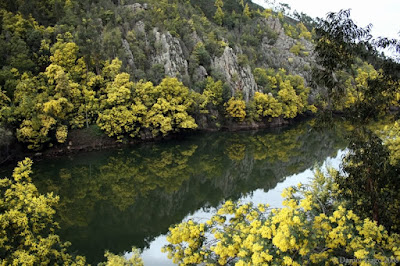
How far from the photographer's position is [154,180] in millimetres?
32062

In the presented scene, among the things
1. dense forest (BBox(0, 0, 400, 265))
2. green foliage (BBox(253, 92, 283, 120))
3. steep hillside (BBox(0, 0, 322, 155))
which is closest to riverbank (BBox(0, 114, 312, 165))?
dense forest (BBox(0, 0, 400, 265))

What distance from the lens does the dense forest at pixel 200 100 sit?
1001 cm

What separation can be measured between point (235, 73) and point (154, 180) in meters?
39.2

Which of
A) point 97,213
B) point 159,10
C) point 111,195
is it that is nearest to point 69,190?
point 111,195

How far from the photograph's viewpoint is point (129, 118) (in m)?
43.2

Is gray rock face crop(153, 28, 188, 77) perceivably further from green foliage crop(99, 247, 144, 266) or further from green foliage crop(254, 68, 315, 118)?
green foliage crop(99, 247, 144, 266)

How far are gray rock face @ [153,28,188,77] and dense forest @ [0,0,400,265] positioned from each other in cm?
26

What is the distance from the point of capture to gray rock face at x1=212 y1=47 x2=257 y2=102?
213ft

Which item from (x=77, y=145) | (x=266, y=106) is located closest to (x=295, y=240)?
(x=77, y=145)

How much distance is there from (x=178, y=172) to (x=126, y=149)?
36.4 feet

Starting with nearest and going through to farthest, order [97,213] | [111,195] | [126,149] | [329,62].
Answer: [329,62] → [97,213] → [111,195] → [126,149]

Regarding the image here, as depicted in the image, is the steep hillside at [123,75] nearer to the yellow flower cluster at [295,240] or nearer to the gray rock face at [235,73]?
the gray rock face at [235,73]

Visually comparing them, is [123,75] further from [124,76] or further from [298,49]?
[298,49]

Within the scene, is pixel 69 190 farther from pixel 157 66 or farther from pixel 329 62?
pixel 157 66
